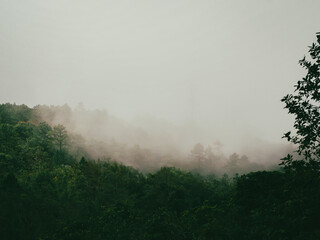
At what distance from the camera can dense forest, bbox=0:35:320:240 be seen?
8.26 metres

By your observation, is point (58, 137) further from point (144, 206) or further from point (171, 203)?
point (171, 203)

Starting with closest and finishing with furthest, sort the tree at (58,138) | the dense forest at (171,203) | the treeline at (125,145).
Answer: the dense forest at (171,203) < the tree at (58,138) < the treeline at (125,145)

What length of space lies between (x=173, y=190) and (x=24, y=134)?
7098cm

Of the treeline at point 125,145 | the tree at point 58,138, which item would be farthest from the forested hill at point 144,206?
the treeline at point 125,145

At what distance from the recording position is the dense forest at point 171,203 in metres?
8.26

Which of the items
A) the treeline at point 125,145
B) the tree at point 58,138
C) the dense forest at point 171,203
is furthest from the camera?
the treeline at point 125,145

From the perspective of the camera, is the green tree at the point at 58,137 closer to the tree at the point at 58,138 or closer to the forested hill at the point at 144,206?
the tree at the point at 58,138

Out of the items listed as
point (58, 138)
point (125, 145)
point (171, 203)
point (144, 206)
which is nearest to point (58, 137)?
point (58, 138)

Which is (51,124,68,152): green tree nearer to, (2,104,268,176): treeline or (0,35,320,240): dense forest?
(2,104,268,176): treeline

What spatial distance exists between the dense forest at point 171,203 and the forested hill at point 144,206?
25 millimetres

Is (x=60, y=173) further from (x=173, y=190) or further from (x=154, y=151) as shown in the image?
(x=154, y=151)

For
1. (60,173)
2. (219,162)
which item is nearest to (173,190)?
(60,173)

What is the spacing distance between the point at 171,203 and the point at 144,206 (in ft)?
16.6

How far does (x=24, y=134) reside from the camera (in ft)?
301
